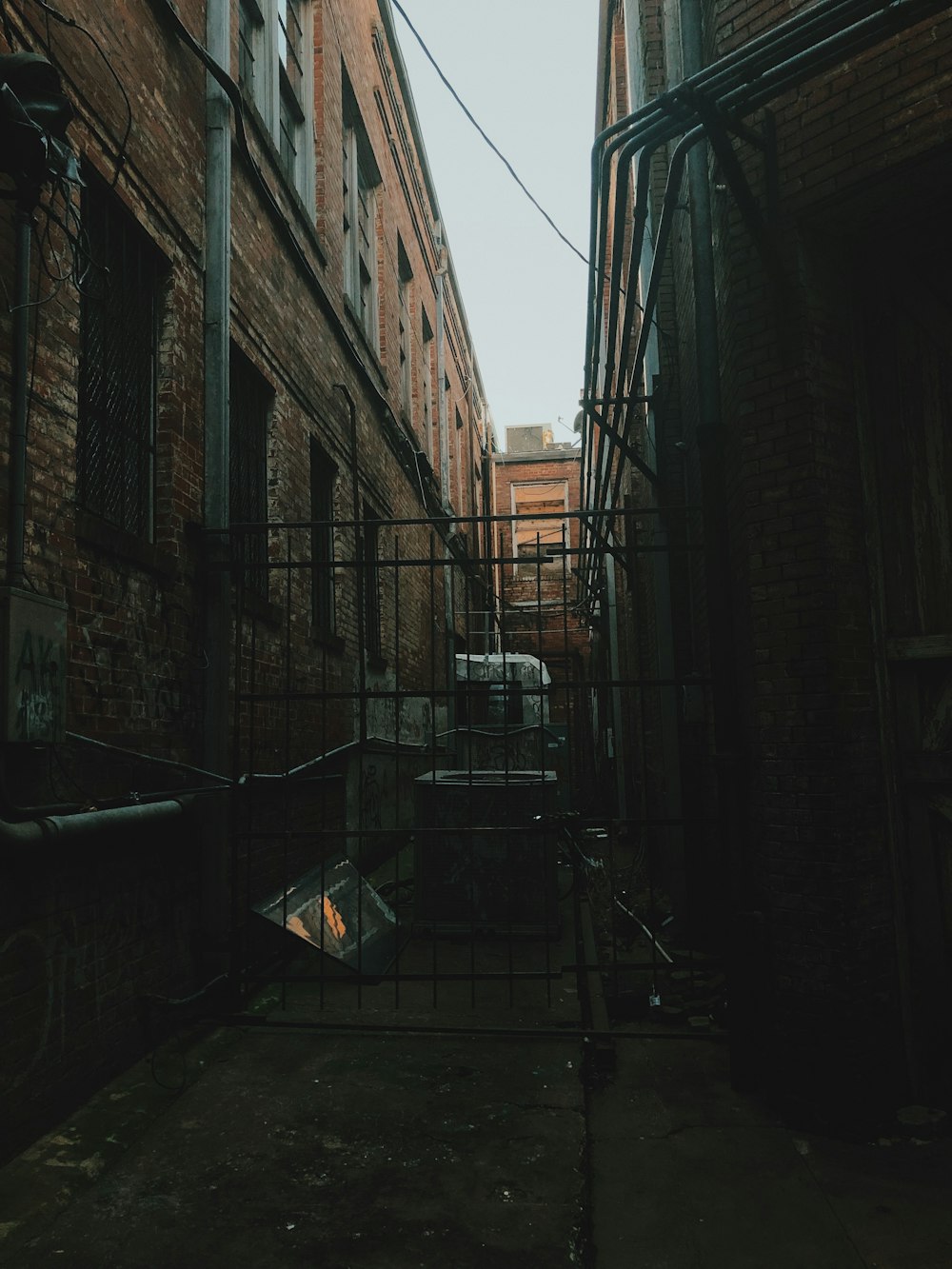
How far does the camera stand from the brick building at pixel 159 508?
3434mm

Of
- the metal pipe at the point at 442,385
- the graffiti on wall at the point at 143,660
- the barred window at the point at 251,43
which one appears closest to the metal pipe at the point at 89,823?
the graffiti on wall at the point at 143,660

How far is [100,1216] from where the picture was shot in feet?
9.59

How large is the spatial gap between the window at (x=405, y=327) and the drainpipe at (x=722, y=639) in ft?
31.1

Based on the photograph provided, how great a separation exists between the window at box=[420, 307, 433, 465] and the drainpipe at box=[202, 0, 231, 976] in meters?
10.0

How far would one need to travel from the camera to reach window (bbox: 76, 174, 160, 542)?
14.1 ft

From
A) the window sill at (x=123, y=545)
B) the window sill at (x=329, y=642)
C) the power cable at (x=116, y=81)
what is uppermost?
the power cable at (x=116, y=81)

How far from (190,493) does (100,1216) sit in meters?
3.55

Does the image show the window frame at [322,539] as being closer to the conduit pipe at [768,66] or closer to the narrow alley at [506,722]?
the narrow alley at [506,722]

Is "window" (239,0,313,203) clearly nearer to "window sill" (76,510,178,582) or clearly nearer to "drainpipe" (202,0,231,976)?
"drainpipe" (202,0,231,976)

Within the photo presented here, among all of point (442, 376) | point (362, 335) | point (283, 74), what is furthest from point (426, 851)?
point (442, 376)

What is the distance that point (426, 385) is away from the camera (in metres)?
16.1

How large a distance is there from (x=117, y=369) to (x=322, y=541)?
3.45m

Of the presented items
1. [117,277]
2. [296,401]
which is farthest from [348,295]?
[117,277]

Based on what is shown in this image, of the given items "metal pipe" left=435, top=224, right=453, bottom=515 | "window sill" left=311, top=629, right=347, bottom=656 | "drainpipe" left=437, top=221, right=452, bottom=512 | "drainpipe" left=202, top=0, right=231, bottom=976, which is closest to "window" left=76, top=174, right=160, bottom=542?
"drainpipe" left=202, top=0, right=231, bottom=976
